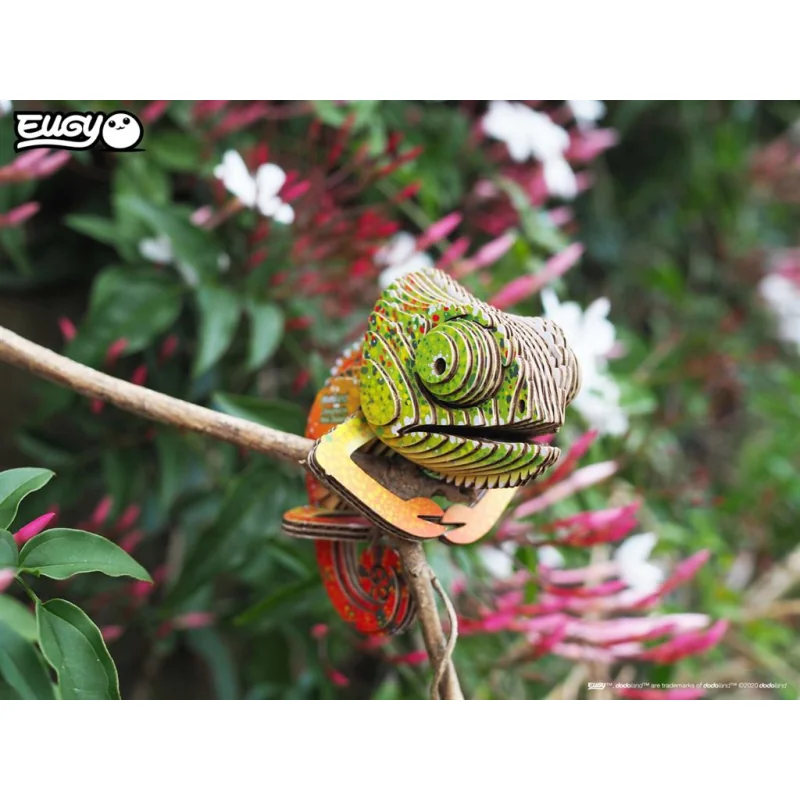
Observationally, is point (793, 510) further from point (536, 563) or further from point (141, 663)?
point (141, 663)

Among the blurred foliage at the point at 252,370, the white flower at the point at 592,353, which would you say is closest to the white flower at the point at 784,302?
the blurred foliage at the point at 252,370

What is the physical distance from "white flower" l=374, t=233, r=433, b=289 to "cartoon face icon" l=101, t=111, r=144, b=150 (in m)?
0.25

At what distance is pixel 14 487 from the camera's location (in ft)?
1.35

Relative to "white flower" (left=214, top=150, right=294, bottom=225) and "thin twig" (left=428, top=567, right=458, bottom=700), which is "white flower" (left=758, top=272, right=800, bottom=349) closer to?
"white flower" (left=214, top=150, right=294, bottom=225)

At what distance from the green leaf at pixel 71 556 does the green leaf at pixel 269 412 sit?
0.68 feet

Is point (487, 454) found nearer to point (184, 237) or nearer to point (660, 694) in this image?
point (660, 694)

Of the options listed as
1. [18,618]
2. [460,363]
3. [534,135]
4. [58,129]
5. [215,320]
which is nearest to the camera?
[460,363]

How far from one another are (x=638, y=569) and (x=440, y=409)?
→ 362 mm

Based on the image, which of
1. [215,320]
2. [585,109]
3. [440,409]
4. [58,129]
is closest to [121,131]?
[58,129]

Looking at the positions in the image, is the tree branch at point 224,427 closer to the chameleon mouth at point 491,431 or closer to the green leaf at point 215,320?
the chameleon mouth at point 491,431

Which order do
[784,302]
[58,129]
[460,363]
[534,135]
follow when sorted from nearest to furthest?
[460,363] → [58,129] → [534,135] → [784,302]

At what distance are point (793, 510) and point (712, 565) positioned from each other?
0.28 meters

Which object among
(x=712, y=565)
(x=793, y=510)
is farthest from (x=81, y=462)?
(x=793, y=510)

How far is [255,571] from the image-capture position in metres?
0.72
